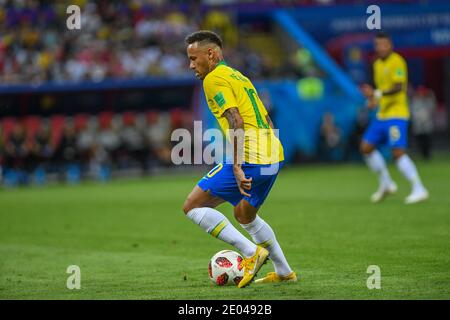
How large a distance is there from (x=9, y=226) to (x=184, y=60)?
16921 mm

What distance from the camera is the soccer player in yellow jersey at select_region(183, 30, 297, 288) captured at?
346 inches

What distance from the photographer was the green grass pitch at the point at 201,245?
8.84 meters

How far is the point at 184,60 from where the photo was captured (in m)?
32.2

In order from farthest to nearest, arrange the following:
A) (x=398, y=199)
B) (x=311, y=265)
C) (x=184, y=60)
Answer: (x=184, y=60) → (x=398, y=199) → (x=311, y=265)

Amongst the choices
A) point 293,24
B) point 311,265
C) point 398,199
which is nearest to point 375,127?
point 398,199

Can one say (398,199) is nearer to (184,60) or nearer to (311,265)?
(311,265)

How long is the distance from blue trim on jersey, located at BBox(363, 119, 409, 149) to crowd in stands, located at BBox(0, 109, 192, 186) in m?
13.8

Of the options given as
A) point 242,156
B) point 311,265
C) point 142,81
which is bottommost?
point 311,265

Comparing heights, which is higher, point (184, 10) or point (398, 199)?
point (184, 10)

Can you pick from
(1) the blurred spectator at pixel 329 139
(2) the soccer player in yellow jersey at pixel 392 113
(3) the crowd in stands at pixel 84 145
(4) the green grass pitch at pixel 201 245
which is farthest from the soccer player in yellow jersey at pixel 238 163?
(1) the blurred spectator at pixel 329 139

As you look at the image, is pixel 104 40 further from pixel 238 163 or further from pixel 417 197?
pixel 238 163

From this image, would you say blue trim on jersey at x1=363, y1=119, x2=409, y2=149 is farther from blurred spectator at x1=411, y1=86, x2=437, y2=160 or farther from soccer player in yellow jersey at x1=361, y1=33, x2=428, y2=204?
blurred spectator at x1=411, y1=86, x2=437, y2=160

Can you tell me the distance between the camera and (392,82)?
1650 cm

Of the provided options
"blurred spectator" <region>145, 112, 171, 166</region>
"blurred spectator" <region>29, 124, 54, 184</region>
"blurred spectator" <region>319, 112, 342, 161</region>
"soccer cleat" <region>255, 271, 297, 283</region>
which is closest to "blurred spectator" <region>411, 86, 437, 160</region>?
"blurred spectator" <region>319, 112, 342, 161</region>
